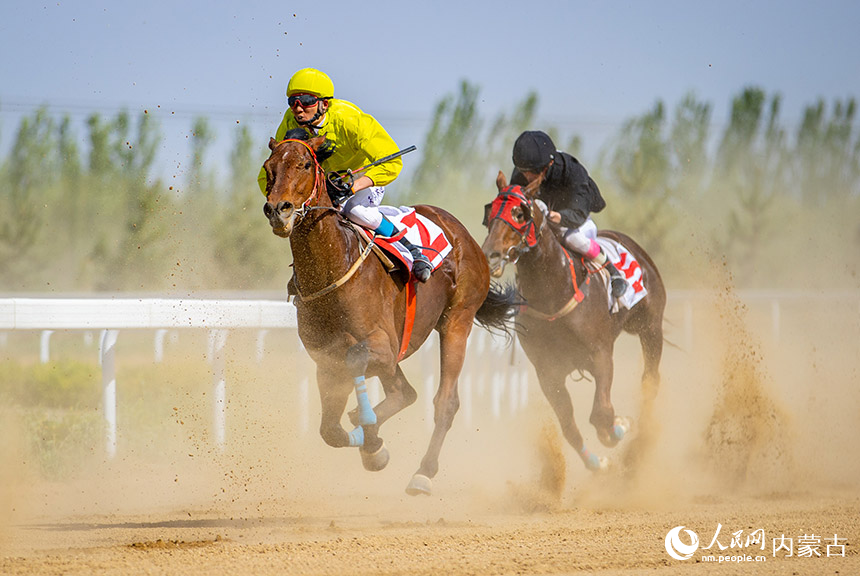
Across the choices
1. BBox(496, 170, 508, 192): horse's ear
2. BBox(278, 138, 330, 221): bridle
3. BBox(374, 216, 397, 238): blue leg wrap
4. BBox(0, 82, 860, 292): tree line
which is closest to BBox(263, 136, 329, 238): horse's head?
BBox(278, 138, 330, 221): bridle

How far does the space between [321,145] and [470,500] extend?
8.97ft

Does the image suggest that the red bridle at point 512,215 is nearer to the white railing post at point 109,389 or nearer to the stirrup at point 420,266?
the stirrup at point 420,266

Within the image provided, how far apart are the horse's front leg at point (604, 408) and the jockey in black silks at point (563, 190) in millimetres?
655

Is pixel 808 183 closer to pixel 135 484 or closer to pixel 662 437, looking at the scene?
pixel 662 437

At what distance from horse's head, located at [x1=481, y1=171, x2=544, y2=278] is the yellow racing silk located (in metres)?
1.17

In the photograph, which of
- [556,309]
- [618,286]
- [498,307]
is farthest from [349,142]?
[618,286]

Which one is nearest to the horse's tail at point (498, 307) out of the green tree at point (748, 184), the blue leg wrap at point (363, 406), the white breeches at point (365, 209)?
the white breeches at point (365, 209)

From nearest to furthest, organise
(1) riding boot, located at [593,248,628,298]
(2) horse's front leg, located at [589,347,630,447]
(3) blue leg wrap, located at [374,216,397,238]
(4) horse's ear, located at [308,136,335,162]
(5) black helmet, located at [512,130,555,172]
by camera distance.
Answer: (4) horse's ear, located at [308,136,335,162], (3) blue leg wrap, located at [374,216,397,238], (2) horse's front leg, located at [589,347,630,447], (5) black helmet, located at [512,130,555,172], (1) riding boot, located at [593,248,628,298]

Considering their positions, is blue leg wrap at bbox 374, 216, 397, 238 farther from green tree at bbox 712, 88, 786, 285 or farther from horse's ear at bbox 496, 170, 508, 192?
green tree at bbox 712, 88, 786, 285

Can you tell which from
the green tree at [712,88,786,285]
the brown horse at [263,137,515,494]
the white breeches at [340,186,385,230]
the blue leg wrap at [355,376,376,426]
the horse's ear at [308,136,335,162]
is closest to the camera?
the brown horse at [263,137,515,494]

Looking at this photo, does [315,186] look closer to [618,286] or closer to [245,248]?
[618,286]

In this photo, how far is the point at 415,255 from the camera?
5875 mm

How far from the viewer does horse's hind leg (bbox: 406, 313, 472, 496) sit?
18.8 feet

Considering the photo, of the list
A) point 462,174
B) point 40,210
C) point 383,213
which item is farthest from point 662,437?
point 462,174
